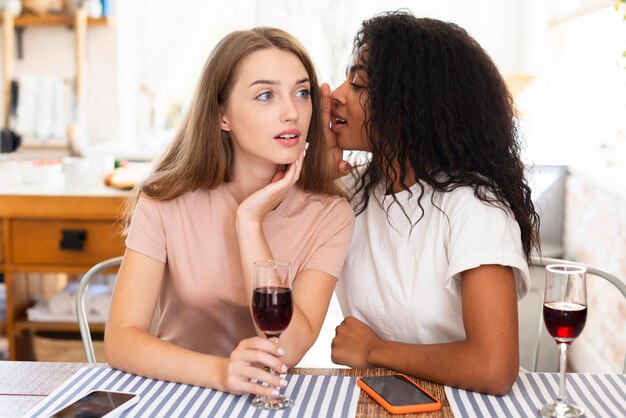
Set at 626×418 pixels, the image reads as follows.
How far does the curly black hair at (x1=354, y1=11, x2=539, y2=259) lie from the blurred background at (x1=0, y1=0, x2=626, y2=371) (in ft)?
6.57

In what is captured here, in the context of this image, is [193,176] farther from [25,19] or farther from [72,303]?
[25,19]

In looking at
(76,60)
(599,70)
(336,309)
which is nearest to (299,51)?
(336,309)

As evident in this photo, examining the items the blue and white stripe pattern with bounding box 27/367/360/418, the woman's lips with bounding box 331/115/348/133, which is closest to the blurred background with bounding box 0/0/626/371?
the woman's lips with bounding box 331/115/348/133

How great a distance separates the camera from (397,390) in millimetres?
1272

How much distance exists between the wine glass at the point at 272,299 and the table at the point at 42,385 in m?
0.14

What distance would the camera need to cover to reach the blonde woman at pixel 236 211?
5.28ft

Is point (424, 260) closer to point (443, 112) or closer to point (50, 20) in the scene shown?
point (443, 112)

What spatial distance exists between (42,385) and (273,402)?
421 mm

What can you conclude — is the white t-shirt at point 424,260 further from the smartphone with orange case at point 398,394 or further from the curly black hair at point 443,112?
the smartphone with orange case at point 398,394

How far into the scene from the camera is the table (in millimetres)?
1229

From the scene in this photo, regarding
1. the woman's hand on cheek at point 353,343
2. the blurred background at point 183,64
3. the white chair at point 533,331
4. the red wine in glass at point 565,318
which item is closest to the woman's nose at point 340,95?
the woman's hand on cheek at point 353,343

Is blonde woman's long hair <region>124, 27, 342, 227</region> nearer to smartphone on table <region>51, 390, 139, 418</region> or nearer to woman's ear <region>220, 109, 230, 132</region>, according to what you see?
woman's ear <region>220, 109, 230, 132</region>

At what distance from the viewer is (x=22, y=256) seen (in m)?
2.97

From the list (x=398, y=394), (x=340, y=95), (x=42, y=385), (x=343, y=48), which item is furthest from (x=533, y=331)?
(x=343, y=48)
